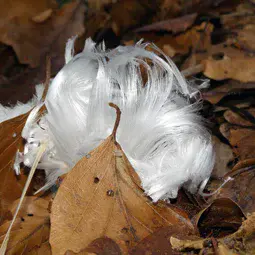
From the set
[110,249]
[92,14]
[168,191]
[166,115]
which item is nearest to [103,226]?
[110,249]

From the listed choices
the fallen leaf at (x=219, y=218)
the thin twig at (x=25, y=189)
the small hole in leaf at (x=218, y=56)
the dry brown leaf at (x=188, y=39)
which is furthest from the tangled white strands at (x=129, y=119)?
the dry brown leaf at (x=188, y=39)

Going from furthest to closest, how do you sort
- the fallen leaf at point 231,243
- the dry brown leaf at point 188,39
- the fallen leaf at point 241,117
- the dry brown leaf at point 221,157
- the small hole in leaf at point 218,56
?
the dry brown leaf at point 188,39 → the small hole in leaf at point 218,56 → the fallen leaf at point 241,117 → the dry brown leaf at point 221,157 → the fallen leaf at point 231,243

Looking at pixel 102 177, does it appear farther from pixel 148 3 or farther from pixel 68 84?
pixel 148 3

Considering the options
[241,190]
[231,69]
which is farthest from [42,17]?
[241,190]

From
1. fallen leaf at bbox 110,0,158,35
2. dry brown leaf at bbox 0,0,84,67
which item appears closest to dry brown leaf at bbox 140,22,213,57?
fallen leaf at bbox 110,0,158,35

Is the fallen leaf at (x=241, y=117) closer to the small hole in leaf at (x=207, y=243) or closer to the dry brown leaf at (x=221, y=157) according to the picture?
the dry brown leaf at (x=221, y=157)
